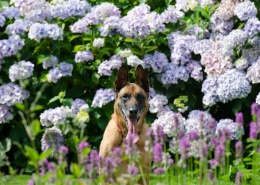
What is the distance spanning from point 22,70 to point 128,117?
171 cm

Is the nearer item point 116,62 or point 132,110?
point 132,110

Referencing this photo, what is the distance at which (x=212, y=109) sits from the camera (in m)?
8.37

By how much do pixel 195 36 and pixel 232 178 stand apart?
1.65 metres

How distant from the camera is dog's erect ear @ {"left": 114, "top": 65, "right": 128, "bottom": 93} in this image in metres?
6.98

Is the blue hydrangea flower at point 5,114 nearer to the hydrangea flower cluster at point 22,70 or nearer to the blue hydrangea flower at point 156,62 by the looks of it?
the hydrangea flower cluster at point 22,70

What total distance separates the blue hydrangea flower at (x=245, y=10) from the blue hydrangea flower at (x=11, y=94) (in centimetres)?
227

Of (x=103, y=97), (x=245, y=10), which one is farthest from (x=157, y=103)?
(x=245, y=10)

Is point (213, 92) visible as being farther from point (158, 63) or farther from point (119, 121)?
point (119, 121)

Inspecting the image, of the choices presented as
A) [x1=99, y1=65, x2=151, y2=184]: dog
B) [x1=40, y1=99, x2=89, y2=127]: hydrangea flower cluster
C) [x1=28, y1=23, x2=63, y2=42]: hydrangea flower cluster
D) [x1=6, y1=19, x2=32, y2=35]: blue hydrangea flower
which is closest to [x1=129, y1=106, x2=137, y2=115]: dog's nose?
[x1=99, y1=65, x2=151, y2=184]: dog

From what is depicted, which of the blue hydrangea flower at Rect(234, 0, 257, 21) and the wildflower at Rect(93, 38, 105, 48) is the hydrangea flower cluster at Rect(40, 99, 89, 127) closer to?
the wildflower at Rect(93, 38, 105, 48)

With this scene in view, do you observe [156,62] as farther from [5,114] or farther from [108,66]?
[5,114]

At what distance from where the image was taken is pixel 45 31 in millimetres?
8250

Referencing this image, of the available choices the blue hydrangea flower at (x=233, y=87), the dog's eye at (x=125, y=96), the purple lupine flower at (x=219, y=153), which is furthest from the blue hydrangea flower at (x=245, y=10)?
the purple lupine flower at (x=219, y=153)

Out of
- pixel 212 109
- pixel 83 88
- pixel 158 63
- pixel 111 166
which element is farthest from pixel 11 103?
pixel 111 166
